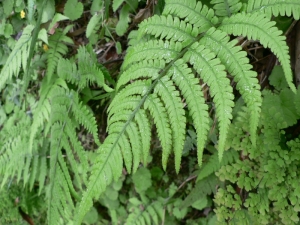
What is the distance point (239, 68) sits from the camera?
106cm

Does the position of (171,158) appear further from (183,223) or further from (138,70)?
(138,70)

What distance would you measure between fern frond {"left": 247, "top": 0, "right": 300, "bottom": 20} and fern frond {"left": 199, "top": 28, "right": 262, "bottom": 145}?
0.49 ft

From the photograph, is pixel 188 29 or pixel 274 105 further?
pixel 274 105

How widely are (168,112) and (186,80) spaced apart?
130 millimetres

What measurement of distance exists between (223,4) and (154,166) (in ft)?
4.14

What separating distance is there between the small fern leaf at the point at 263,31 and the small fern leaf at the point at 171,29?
0.39ft

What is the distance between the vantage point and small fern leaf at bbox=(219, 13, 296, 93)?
39.0 inches

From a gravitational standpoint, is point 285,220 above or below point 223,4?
below

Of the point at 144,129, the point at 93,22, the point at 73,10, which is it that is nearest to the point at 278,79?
the point at 144,129

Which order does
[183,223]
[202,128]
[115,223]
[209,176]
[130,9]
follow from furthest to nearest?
1. [115,223]
2. [183,223]
3. [130,9]
4. [209,176]
5. [202,128]

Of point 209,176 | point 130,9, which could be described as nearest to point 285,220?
point 209,176

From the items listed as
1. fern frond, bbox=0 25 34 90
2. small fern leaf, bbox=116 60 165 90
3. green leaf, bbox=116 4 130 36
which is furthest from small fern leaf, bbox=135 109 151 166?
fern frond, bbox=0 25 34 90

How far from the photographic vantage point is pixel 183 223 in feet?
6.89

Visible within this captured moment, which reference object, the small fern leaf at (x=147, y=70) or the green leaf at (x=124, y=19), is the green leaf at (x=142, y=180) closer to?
the green leaf at (x=124, y=19)
